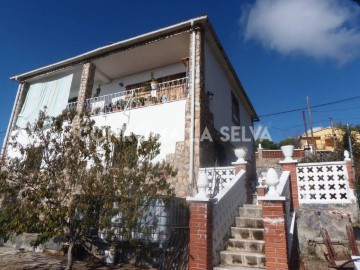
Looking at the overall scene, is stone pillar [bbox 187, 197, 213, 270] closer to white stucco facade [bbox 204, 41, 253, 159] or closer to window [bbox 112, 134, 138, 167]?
window [bbox 112, 134, 138, 167]

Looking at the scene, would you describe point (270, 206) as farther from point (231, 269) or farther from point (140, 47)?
point (140, 47)

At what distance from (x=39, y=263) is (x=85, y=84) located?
7742 mm

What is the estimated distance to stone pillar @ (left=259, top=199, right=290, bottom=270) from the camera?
14.2 feet

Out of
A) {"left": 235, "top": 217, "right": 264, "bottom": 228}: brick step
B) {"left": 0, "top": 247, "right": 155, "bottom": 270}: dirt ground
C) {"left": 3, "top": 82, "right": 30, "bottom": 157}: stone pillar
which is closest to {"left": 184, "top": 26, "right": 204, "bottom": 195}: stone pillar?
{"left": 235, "top": 217, "right": 264, "bottom": 228}: brick step

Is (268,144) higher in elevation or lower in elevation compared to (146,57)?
higher

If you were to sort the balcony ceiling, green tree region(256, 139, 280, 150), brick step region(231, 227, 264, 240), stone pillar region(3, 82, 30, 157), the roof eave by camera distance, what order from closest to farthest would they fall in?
Result: brick step region(231, 227, 264, 240) → the roof eave → the balcony ceiling → stone pillar region(3, 82, 30, 157) → green tree region(256, 139, 280, 150)

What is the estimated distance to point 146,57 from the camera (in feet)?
37.7

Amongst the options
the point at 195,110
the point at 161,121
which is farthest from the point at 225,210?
the point at 161,121

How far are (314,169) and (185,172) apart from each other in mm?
3730

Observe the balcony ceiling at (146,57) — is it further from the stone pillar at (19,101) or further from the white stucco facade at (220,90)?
the stone pillar at (19,101)

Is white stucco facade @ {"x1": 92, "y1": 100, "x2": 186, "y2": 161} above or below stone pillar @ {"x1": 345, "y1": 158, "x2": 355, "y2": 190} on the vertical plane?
above

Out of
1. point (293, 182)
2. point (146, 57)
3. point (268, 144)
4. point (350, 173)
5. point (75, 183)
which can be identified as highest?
point (268, 144)

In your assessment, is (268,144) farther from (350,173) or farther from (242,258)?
(242,258)

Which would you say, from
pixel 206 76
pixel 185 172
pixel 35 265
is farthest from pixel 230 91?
pixel 35 265
